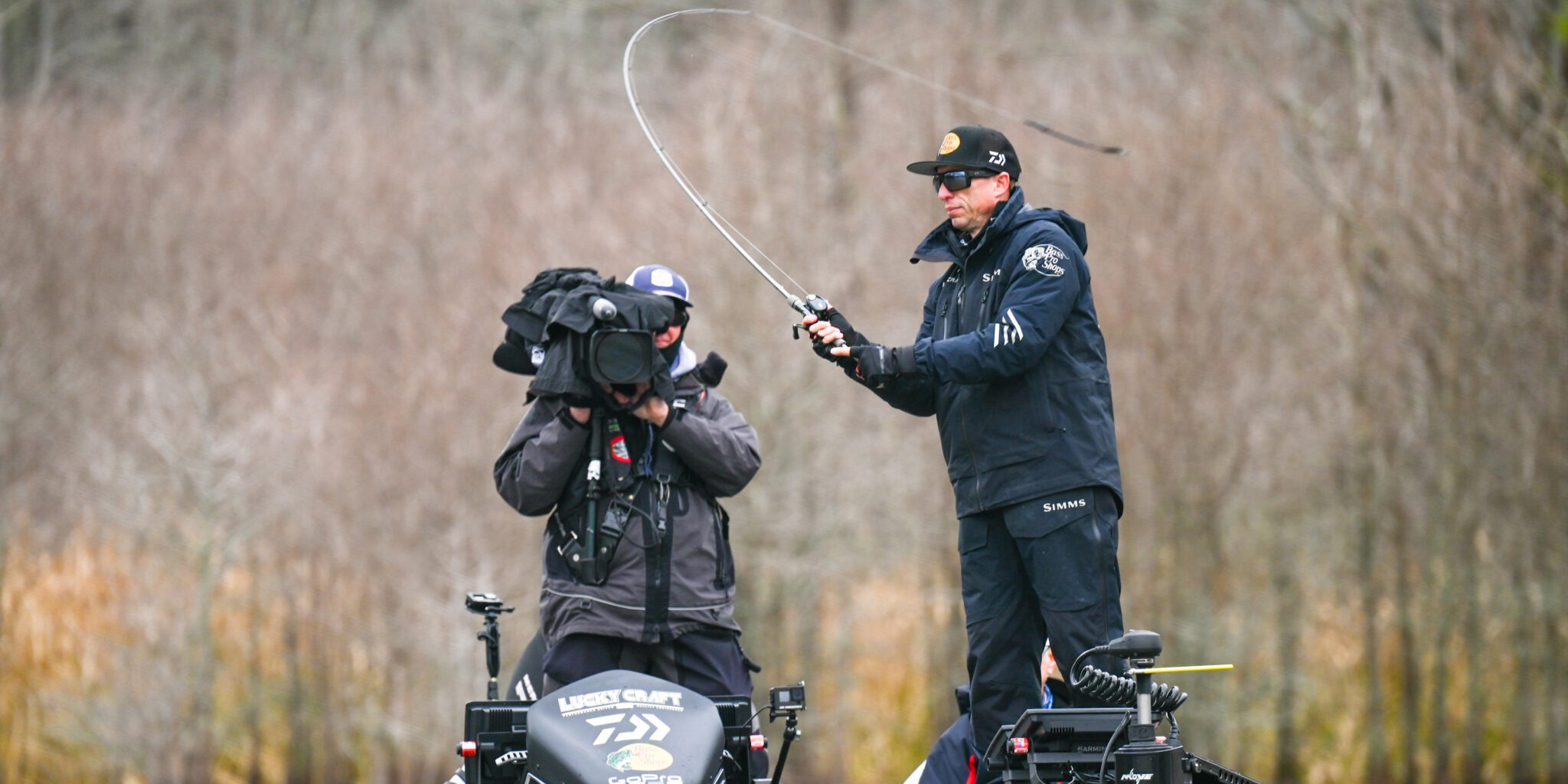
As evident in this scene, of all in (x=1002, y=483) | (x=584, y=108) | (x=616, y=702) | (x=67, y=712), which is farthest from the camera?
(x=584, y=108)

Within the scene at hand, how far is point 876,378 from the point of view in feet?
14.8

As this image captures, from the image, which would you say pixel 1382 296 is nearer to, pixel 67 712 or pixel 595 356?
pixel 595 356

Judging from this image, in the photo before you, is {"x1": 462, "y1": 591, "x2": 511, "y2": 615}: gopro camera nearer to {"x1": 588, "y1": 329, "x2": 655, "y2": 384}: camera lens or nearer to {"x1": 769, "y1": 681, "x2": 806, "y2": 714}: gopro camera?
{"x1": 588, "y1": 329, "x2": 655, "y2": 384}: camera lens

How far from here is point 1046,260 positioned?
4520 mm

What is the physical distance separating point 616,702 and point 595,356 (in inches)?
43.6

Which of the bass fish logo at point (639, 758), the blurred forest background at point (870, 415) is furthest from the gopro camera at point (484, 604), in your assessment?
the blurred forest background at point (870, 415)

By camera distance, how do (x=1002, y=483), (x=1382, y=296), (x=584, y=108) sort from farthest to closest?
(x=584, y=108) < (x=1382, y=296) < (x=1002, y=483)

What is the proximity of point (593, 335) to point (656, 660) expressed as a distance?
3.19 feet

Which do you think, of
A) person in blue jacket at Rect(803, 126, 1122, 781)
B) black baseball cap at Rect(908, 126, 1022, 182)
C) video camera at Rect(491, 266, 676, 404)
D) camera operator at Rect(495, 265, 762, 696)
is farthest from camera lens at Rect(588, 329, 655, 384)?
black baseball cap at Rect(908, 126, 1022, 182)

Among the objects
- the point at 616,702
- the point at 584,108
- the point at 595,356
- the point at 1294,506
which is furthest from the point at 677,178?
the point at 584,108

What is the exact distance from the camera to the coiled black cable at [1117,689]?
374 cm

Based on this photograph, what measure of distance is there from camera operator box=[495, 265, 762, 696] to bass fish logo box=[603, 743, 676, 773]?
3.15 feet

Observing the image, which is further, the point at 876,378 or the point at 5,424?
the point at 5,424

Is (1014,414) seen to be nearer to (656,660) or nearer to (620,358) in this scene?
(620,358)
